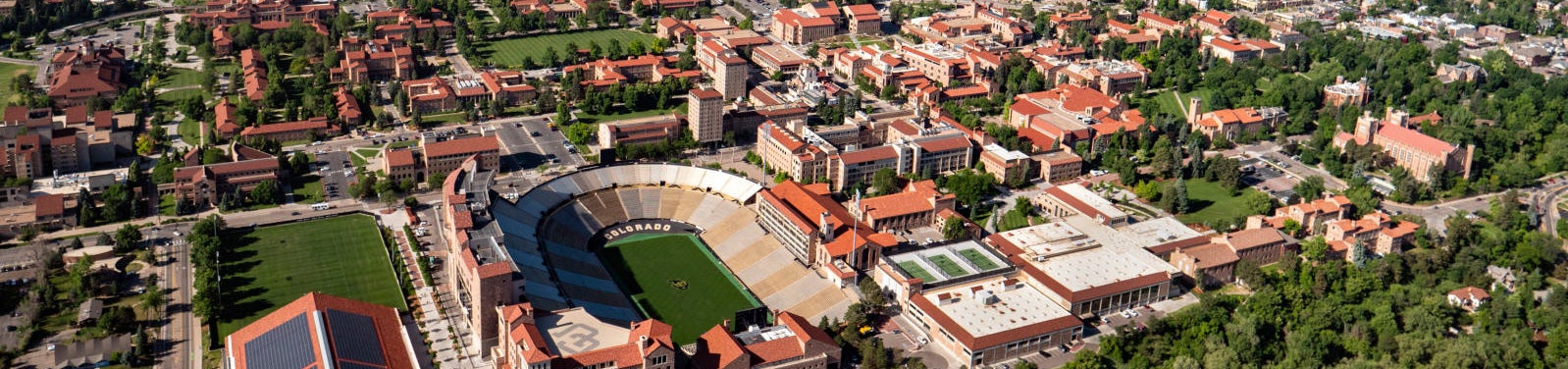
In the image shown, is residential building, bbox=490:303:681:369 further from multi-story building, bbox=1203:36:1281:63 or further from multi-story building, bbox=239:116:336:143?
multi-story building, bbox=1203:36:1281:63

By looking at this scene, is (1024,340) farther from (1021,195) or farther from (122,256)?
(122,256)

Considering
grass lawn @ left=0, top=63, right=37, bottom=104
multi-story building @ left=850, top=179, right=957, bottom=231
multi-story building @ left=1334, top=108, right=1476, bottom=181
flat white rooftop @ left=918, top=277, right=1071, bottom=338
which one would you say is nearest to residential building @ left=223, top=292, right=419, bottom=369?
flat white rooftop @ left=918, top=277, right=1071, bottom=338

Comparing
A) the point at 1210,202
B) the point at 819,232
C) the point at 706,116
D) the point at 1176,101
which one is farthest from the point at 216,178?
the point at 1176,101

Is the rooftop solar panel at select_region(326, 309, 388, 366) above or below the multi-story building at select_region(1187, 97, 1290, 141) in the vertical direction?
below

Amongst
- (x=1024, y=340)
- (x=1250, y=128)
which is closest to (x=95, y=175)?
(x=1024, y=340)

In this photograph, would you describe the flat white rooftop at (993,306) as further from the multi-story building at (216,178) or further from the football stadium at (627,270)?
the multi-story building at (216,178)

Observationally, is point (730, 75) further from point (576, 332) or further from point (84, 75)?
point (576, 332)

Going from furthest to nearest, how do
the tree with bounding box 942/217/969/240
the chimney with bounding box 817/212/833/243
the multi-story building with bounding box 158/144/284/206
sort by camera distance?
the multi-story building with bounding box 158/144/284/206 < the tree with bounding box 942/217/969/240 < the chimney with bounding box 817/212/833/243

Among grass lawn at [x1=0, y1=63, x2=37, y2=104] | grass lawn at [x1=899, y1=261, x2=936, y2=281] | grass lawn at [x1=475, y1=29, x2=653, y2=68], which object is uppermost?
grass lawn at [x1=475, y1=29, x2=653, y2=68]

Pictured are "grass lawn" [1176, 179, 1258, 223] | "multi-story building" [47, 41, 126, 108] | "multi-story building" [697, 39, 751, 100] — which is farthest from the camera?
"multi-story building" [697, 39, 751, 100]
